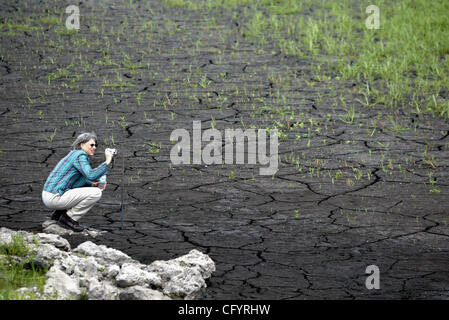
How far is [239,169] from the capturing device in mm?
7527

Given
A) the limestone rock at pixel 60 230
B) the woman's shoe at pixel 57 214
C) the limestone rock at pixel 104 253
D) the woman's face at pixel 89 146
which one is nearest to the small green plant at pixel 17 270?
the limestone rock at pixel 104 253

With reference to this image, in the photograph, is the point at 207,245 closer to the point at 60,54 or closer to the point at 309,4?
the point at 60,54

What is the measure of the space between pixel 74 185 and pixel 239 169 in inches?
82.3

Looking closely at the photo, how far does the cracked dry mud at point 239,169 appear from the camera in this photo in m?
5.30

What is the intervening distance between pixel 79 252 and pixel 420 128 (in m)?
4.92

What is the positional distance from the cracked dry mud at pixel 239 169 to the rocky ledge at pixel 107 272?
15 cm

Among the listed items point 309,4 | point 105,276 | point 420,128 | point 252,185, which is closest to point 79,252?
point 105,276

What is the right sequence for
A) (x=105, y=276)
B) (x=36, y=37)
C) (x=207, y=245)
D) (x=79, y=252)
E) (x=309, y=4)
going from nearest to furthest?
(x=105, y=276) < (x=79, y=252) < (x=207, y=245) < (x=36, y=37) < (x=309, y=4)

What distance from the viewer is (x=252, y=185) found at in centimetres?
707

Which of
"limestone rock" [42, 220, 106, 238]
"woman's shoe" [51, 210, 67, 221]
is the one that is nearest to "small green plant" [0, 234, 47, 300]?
"limestone rock" [42, 220, 106, 238]

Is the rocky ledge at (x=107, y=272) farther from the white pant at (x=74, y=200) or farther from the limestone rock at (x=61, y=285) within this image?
the white pant at (x=74, y=200)

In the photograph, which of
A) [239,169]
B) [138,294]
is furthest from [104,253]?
[239,169]

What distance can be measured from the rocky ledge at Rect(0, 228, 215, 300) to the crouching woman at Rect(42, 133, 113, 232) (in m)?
0.49

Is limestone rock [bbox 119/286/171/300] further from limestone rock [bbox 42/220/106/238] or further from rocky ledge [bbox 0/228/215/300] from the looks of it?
limestone rock [bbox 42/220/106/238]
